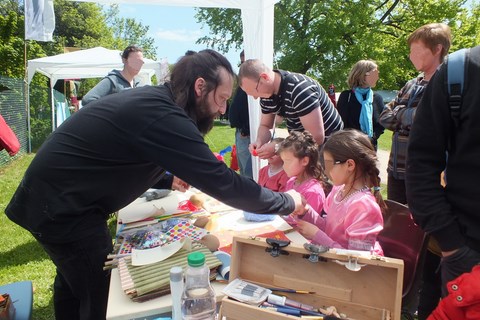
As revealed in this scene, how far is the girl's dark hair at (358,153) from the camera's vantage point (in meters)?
1.77

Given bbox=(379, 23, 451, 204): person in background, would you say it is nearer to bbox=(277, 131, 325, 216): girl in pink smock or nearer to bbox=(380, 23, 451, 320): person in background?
bbox=(380, 23, 451, 320): person in background

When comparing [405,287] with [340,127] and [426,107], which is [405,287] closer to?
[426,107]

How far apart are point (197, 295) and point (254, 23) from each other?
117 inches

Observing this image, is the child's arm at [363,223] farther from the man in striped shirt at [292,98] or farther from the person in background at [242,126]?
the person in background at [242,126]

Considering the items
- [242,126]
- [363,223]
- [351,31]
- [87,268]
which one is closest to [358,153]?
[363,223]

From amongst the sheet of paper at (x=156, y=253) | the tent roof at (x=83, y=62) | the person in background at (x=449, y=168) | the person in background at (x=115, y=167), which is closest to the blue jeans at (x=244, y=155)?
the person in background at (x=115, y=167)

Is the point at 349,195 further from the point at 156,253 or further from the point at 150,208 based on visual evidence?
the point at 150,208

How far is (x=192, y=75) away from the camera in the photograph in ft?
4.56

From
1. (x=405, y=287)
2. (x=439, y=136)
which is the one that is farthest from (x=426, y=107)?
(x=405, y=287)

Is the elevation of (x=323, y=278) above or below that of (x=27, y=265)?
above

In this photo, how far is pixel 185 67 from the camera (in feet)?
4.64

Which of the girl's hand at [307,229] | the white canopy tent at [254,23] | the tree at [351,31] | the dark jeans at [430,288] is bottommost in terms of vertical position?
the dark jeans at [430,288]

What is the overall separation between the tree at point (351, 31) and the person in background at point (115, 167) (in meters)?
17.4

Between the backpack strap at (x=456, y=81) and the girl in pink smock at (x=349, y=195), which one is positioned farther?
the girl in pink smock at (x=349, y=195)
